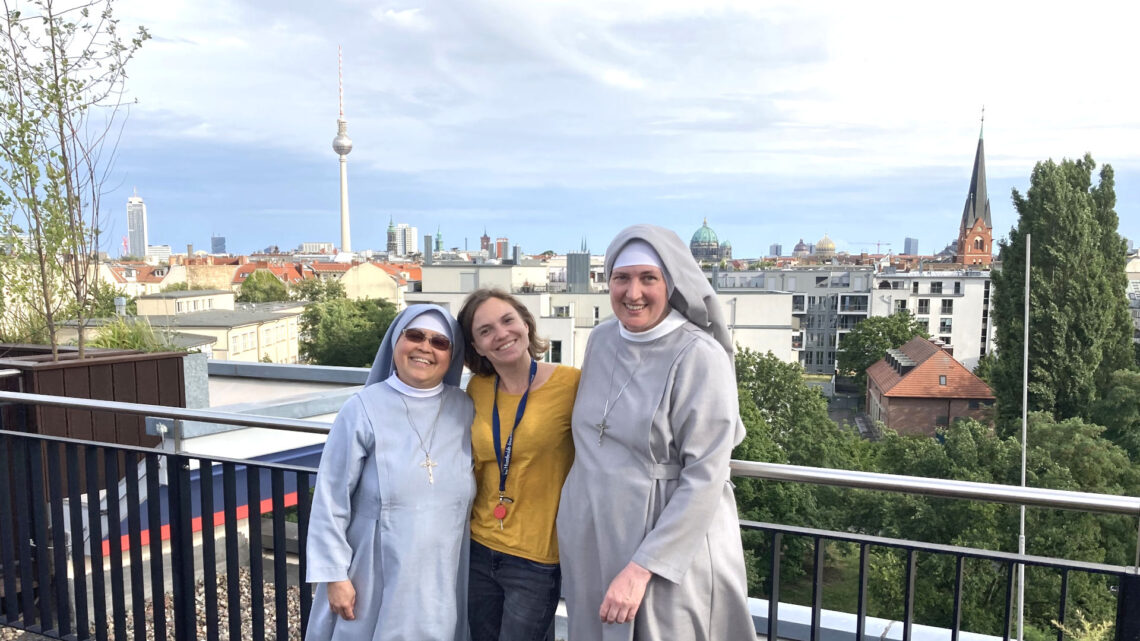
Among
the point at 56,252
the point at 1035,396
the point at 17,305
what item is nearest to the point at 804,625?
the point at 56,252

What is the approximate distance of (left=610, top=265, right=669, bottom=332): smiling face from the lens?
70.0 inches

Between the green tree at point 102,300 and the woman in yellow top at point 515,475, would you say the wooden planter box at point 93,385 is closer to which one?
the green tree at point 102,300

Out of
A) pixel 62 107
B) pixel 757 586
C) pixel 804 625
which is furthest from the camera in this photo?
pixel 757 586

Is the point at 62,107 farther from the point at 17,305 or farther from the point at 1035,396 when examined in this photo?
the point at 1035,396

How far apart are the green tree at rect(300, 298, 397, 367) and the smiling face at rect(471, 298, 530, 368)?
50.8 metres

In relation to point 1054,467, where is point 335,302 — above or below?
above

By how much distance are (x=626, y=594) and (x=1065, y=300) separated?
40477 mm

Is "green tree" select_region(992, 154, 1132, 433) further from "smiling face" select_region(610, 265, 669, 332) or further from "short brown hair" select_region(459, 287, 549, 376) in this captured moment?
"smiling face" select_region(610, 265, 669, 332)

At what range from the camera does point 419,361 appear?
198cm

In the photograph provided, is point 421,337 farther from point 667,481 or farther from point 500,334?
point 667,481

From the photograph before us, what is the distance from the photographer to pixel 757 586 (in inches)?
974

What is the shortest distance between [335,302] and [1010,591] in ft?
194

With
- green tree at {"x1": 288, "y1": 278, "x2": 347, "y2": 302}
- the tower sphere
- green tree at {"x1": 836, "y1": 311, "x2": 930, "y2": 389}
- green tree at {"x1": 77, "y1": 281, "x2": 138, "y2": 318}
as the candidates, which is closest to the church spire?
green tree at {"x1": 836, "y1": 311, "x2": 930, "y2": 389}

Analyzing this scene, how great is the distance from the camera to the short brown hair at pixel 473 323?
2082 millimetres
